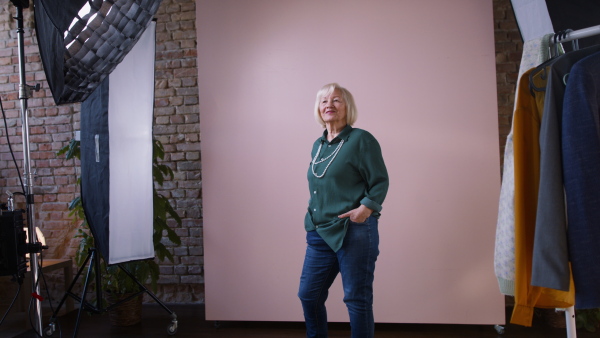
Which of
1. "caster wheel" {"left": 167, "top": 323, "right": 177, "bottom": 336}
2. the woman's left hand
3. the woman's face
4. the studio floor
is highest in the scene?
the woman's face

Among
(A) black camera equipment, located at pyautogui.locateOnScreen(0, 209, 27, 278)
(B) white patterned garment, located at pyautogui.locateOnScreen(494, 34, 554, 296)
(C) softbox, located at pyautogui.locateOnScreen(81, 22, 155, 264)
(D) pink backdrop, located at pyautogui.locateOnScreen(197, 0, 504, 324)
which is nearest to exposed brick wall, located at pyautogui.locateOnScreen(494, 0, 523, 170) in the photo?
(D) pink backdrop, located at pyautogui.locateOnScreen(197, 0, 504, 324)

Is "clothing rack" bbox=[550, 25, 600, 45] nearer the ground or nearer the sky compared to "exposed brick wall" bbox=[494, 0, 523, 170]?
nearer the ground

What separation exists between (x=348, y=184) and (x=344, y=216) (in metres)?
0.15

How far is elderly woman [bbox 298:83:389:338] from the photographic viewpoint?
189 centimetres

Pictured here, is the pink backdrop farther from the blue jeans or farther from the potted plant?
the blue jeans

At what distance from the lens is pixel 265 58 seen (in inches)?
119

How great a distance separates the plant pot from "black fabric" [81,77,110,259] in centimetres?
80

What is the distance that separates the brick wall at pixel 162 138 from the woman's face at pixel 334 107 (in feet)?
6.02

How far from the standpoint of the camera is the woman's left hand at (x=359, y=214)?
1.86 metres

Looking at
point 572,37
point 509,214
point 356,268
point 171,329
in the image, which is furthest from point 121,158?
point 572,37

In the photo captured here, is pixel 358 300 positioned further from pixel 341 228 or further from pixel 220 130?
pixel 220 130

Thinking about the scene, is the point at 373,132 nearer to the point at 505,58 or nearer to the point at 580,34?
the point at 505,58

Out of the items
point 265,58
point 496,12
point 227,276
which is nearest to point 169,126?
point 265,58

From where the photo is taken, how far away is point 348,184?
76.6 inches
